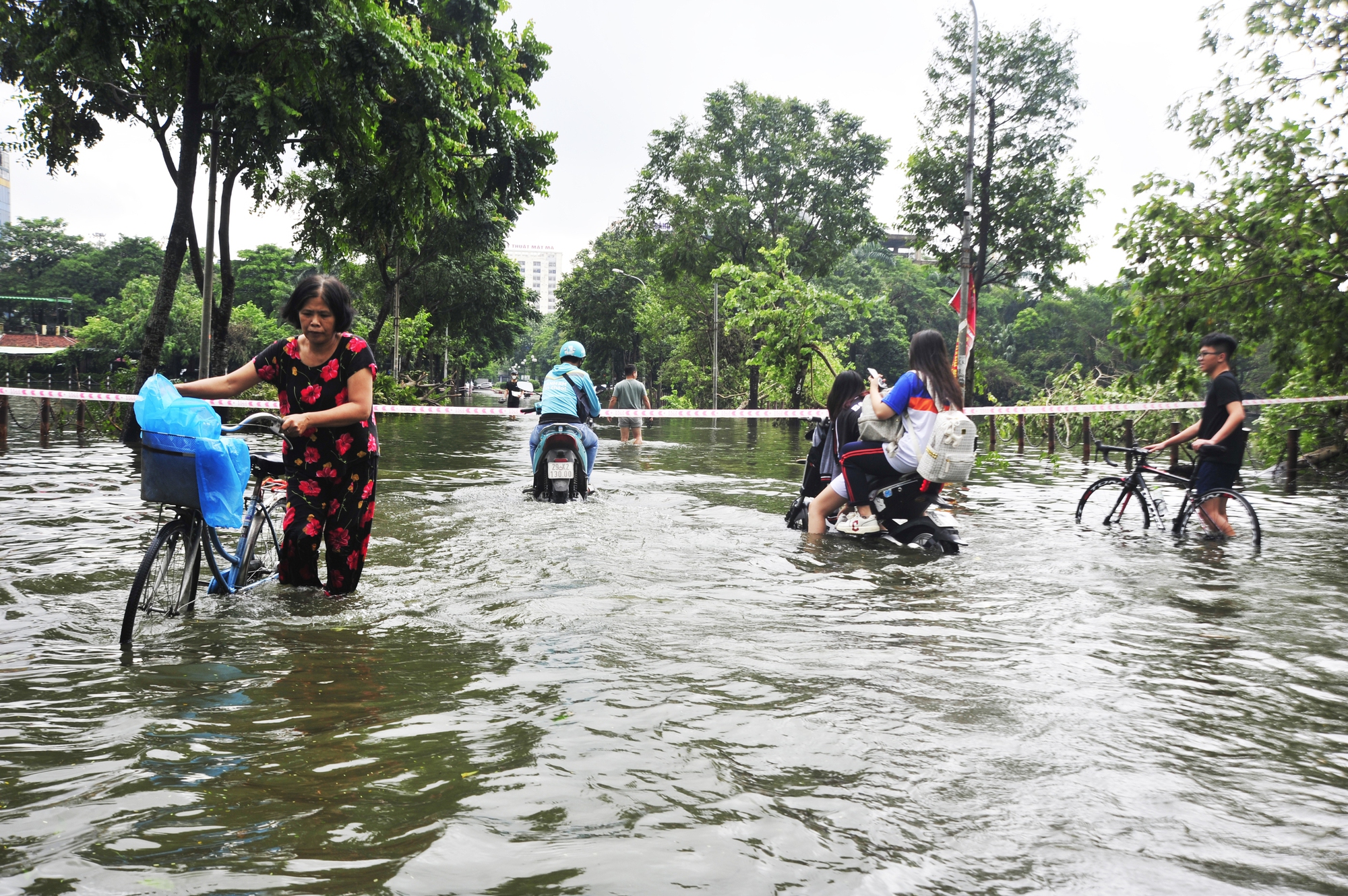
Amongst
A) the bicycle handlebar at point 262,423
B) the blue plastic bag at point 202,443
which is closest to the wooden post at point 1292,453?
the bicycle handlebar at point 262,423

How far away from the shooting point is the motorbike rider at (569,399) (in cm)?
1082

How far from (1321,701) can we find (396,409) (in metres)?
12.8

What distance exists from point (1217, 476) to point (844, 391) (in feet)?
10.7

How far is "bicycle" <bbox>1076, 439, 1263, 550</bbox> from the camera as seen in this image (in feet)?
28.7

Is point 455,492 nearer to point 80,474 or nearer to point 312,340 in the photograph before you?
point 80,474

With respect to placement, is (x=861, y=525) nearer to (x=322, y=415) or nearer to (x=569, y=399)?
(x=569, y=399)

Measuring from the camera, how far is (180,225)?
16.9m

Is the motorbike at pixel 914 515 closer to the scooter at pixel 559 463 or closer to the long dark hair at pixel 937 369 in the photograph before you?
the long dark hair at pixel 937 369

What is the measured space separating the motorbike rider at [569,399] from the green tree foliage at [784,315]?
2196 cm

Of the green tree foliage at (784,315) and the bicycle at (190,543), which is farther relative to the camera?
the green tree foliage at (784,315)

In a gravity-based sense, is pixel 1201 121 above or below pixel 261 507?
above

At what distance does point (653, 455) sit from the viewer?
62.6 ft

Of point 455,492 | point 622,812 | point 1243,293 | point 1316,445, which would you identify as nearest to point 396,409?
point 455,492

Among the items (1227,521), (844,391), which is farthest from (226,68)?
(1227,521)
